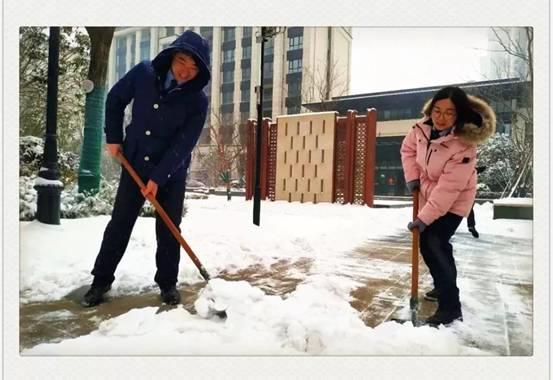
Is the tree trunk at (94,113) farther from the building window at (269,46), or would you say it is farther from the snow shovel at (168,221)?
the building window at (269,46)

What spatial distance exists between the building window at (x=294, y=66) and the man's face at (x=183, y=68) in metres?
0.56

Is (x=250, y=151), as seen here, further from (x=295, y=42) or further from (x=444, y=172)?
(x=444, y=172)

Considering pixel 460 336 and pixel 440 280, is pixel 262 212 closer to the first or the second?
pixel 440 280

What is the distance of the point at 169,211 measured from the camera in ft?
6.56

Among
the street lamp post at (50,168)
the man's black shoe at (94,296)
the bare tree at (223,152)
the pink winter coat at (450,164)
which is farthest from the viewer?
the bare tree at (223,152)

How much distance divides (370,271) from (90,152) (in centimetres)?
161

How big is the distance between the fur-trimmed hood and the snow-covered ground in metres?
0.38

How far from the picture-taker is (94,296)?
6.18 ft

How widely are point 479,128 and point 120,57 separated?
5.95 feet

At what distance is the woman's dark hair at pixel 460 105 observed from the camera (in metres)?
1.80

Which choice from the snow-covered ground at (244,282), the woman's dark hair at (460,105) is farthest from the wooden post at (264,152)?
the woman's dark hair at (460,105)

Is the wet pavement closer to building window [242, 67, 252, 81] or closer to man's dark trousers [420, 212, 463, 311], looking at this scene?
man's dark trousers [420, 212, 463, 311]

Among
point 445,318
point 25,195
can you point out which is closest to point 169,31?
point 25,195
